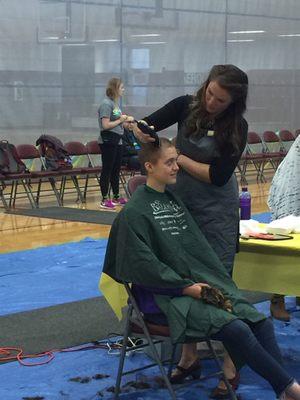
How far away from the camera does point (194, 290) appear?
330 cm

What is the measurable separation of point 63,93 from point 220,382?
31.0 feet

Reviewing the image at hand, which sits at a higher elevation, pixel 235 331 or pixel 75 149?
pixel 235 331

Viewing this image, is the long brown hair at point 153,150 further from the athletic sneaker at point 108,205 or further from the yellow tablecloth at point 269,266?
the athletic sneaker at point 108,205

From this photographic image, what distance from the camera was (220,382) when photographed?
11.9 ft

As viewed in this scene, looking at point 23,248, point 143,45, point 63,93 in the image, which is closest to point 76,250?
point 23,248

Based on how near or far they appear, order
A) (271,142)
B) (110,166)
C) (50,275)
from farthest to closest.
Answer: (271,142) → (110,166) → (50,275)

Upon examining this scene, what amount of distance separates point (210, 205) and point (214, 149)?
0.25m

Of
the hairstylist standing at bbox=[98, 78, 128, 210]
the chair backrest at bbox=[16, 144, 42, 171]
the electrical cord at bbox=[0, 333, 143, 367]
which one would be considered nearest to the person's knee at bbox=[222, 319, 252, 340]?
the electrical cord at bbox=[0, 333, 143, 367]

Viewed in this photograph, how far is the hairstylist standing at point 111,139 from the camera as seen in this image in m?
9.43

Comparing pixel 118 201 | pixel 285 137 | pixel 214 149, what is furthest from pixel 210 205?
pixel 285 137

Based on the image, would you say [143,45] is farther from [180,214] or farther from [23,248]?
[180,214]

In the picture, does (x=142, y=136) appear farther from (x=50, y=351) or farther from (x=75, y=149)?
(x=75, y=149)

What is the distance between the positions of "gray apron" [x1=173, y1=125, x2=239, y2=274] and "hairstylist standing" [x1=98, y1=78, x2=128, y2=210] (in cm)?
561

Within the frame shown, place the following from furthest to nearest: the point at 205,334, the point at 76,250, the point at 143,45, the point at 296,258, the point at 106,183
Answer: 1. the point at 143,45
2. the point at 106,183
3. the point at 76,250
4. the point at 296,258
5. the point at 205,334
